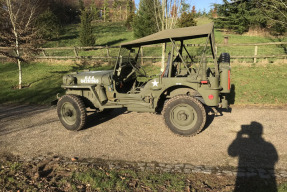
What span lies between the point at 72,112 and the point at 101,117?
116 centimetres

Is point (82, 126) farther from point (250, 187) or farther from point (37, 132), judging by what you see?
point (250, 187)

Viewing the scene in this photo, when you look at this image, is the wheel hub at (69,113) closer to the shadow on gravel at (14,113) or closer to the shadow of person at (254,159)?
the shadow on gravel at (14,113)

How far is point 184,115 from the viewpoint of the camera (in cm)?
470

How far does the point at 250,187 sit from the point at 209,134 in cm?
193

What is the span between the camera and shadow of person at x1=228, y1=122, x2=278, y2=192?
2975 mm

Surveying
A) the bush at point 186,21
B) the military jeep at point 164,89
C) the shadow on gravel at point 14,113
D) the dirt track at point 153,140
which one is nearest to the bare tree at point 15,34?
the shadow on gravel at point 14,113

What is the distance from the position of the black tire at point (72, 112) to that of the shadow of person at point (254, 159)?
3534 millimetres

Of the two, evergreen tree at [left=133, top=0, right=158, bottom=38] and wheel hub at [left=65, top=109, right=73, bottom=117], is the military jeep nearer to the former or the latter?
wheel hub at [left=65, top=109, right=73, bottom=117]

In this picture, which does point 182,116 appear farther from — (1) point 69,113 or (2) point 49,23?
(2) point 49,23

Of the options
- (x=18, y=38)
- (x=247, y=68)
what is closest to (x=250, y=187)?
(x=247, y=68)

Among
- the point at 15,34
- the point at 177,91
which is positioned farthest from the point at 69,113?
the point at 15,34

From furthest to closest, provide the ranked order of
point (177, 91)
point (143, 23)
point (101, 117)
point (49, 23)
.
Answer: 1. point (49, 23)
2. point (143, 23)
3. point (101, 117)
4. point (177, 91)

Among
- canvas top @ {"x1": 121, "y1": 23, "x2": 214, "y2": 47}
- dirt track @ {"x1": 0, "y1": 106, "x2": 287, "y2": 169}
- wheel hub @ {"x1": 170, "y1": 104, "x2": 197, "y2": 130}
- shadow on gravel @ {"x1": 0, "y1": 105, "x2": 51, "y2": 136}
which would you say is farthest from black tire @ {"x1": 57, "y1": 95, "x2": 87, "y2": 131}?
wheel hub @ {"x1": 170, "y1": 104, "x2": 197, "y2": 130}

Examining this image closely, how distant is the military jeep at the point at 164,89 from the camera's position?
15.2 feet
